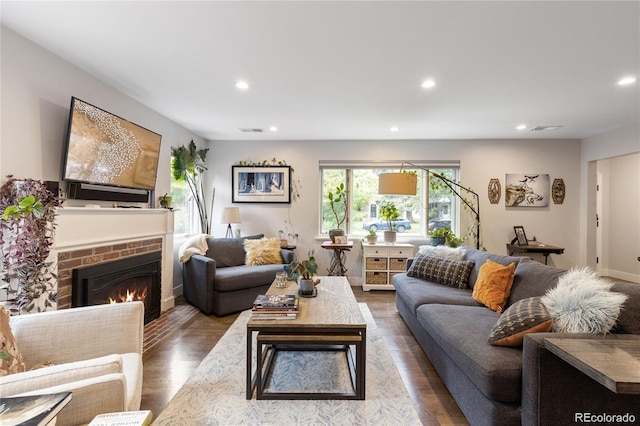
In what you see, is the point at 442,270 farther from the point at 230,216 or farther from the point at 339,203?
the point at 230,216

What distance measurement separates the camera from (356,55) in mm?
2246

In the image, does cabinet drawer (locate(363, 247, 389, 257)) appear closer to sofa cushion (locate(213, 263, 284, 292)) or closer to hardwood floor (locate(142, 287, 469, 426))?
hardwood floor (locate(142, 287, 469, 426))

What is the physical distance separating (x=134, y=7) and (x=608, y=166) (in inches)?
297

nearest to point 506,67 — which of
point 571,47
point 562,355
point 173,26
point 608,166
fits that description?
point 571,47

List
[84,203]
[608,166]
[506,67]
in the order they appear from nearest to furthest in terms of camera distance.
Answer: [506,67]
[84,203]
[608,166]

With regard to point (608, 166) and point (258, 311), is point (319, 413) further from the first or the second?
point (608, 166)

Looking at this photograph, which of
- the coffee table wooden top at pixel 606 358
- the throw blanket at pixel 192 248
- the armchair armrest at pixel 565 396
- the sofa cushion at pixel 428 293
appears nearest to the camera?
the coffee table wooden top at pixel 606 358

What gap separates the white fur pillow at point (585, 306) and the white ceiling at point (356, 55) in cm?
160

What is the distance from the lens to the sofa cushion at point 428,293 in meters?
2.57

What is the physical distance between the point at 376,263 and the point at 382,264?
9cm

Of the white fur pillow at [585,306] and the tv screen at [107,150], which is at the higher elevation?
the tv screen at [107,150]

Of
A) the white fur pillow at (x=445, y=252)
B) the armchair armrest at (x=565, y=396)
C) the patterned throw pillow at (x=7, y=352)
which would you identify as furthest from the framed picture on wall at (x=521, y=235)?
the patterned throw pillow at (x=7, y=352)

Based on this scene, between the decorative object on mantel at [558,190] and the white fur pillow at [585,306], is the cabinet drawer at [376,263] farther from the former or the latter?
the decorative object on mantel at [558,190]

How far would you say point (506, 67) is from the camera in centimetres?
241
